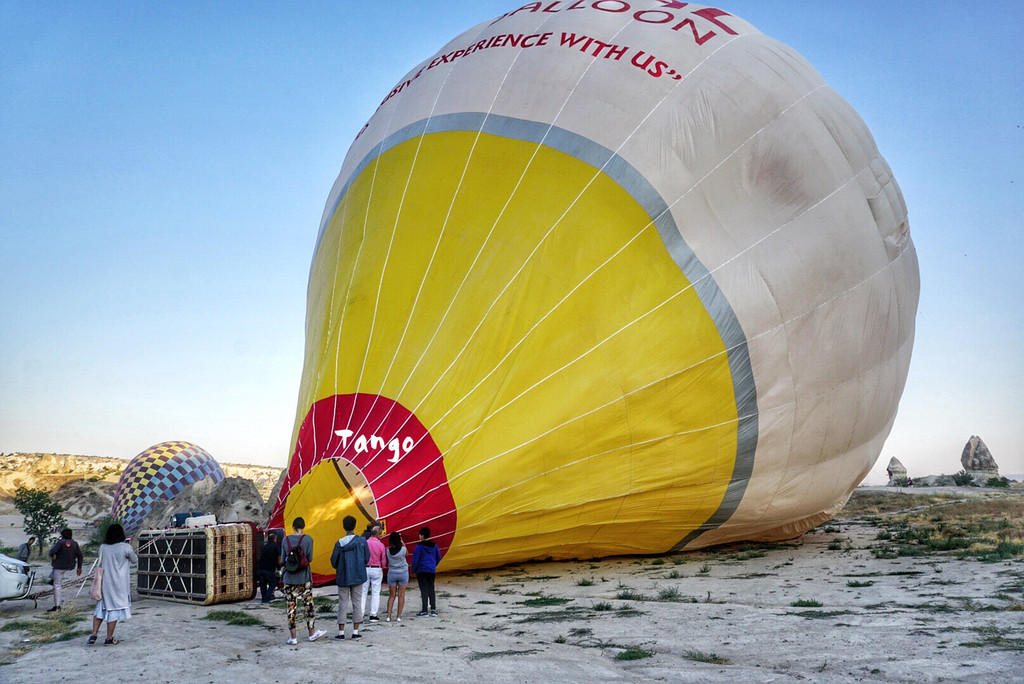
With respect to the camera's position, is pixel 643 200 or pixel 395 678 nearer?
pixel 395 678

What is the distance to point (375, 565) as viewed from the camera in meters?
7.07

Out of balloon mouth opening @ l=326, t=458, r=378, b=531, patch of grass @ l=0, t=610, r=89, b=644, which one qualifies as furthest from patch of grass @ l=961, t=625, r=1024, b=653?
patch of grass @ l=0, t=610, r=89, b=644

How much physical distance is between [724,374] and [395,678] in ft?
15.4

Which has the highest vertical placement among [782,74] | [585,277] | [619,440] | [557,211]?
[782,74]

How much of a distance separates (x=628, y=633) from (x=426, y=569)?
206 centimetres

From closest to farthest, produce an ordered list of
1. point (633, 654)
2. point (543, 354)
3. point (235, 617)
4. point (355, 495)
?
1. point (633, 654)
2. point (235, 617)
3. point (355, 495)
4. point (543, 354)

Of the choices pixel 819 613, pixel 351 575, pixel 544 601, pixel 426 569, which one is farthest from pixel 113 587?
pixel 819 613

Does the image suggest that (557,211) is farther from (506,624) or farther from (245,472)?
(245,472)

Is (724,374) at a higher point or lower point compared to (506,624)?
higher

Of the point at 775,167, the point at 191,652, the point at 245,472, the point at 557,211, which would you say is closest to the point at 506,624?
the point at 191,652

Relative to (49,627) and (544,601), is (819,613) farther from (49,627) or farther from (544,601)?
(49,627)

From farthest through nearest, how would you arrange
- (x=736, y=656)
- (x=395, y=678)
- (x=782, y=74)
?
(x=782, y=74), (x=736, y=656), (x=395, y=678)

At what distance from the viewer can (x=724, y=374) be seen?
8062 mm

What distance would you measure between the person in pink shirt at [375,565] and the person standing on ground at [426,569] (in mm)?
309
